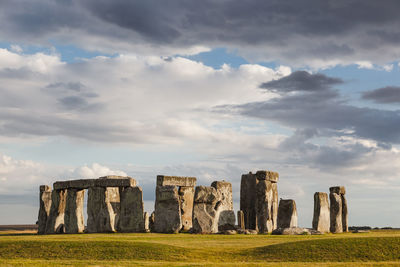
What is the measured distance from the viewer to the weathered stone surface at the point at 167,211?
1399 inches

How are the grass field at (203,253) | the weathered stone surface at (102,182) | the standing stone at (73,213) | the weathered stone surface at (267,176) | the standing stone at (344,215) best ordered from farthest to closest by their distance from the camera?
the standing stone at (344,215)
the weathered stone surface at (267,176)
the standing stone at (73,213)
the weathered stone surface at (102,182)
the grass field at (203,253)

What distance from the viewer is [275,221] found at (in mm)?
39250

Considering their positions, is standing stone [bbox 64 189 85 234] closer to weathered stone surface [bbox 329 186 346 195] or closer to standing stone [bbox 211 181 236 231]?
standing stone [bbox 211 181 236 231]

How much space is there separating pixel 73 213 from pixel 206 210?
28.9 ft

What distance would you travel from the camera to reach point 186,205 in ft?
128

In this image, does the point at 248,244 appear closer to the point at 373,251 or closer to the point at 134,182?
the point at 373,251

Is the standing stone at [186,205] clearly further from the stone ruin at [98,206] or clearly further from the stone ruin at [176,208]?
the stone ruin at [98,206]

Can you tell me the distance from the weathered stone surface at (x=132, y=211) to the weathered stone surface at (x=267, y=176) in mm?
8013

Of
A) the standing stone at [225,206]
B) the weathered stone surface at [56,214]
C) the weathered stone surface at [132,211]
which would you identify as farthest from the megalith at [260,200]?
the weathered stone surface at [56,214]

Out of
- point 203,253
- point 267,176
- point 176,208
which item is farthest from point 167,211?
Result: point 203,253

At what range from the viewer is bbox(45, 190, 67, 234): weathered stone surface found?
39.8m

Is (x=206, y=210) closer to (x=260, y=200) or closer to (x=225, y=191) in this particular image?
(x=225, y=191)

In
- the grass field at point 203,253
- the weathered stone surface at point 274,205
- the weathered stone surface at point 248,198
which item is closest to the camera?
the grass field at point 203,253

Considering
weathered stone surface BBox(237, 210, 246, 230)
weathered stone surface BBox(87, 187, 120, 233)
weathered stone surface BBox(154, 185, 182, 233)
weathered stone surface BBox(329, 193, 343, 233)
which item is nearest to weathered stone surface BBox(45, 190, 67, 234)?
weathered stone surface BBox(87, 187, 120, 233)
